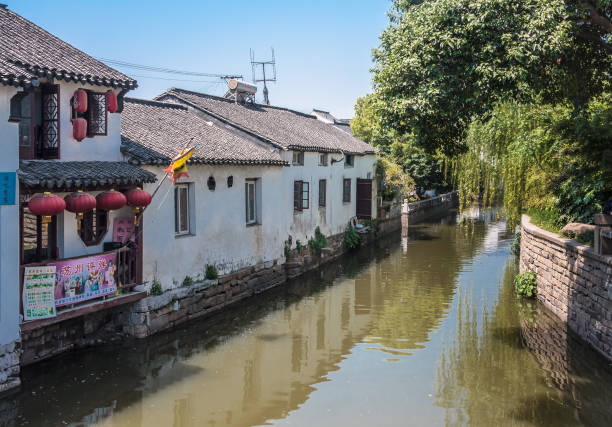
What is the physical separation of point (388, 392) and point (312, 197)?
1365cm

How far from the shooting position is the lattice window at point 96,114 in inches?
497

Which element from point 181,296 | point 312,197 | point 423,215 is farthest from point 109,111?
point 423,215

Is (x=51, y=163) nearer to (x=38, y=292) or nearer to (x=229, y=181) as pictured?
(x=38, y=292)

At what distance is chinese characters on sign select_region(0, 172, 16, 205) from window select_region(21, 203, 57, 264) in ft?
2.39

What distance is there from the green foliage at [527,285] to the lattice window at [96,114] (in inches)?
503

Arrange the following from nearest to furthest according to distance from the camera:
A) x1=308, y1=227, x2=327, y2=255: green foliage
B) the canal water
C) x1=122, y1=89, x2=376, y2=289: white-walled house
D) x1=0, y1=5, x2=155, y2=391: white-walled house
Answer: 1. the canal water
2. x1=0, y1=5, x2=155, y2=391: white-walled house
3. x1=122, y1=89, x2=376, y2=289: white-walled house
4. x1=308, y1=227, x2=327, y2=255: green foliage

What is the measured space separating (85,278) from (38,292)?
115 cm

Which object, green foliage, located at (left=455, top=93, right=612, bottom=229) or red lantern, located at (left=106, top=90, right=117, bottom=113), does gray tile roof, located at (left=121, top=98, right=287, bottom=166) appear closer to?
red lantern, located at (left=106, top=90, right=117, bottom=113)

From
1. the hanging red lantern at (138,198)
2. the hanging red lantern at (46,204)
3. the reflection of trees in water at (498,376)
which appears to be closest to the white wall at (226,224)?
the hanging red lantern at (138,198)

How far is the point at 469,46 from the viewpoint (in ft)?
37.3

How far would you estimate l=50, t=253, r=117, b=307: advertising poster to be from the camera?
11.4 metres

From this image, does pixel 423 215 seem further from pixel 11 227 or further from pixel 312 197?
pixel 11 227

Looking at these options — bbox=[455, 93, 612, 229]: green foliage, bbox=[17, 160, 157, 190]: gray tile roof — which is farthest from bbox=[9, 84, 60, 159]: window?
bbox=[455, 93, 612, 229]: green foliage

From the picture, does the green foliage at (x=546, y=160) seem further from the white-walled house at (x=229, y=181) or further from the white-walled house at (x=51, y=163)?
the white-walled house at (x=51, y=163)
